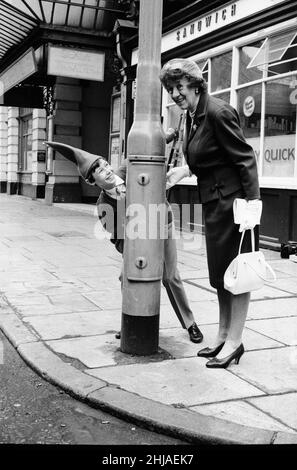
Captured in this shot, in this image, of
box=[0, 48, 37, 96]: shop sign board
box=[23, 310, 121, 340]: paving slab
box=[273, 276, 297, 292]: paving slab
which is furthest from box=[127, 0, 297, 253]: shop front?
box=[0, 48, 37, 96]: shop sign board

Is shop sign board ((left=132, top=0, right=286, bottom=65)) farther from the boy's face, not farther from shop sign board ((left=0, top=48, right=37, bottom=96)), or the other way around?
the boy's face

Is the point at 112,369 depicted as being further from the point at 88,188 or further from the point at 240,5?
the point at 88,188

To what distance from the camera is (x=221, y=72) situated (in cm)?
1104

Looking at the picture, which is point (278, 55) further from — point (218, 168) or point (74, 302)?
point (218, 168)

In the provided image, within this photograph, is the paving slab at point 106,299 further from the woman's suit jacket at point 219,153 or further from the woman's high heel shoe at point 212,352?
the woman's suit jacket at point 219,153

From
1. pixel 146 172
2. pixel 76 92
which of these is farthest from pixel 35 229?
pixel 146 172

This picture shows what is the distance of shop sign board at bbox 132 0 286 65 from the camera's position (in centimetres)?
963

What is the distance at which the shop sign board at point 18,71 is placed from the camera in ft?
53.7

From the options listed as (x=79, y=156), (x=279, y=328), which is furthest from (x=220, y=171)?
(x=279, y=328)

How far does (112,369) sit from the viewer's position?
3.93 meters

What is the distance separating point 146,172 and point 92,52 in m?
12.3

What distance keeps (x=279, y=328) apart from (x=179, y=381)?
1587 mm

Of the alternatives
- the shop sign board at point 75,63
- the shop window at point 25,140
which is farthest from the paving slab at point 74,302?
the shop window at point 25,140

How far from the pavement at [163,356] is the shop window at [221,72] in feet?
14.4
